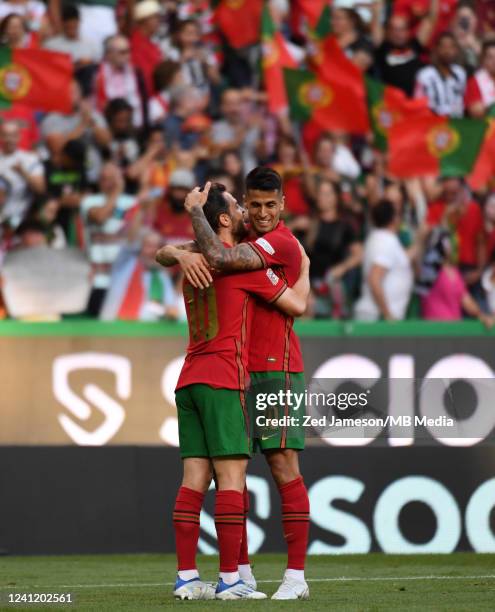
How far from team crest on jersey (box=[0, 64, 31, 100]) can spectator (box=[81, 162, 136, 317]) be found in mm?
1322

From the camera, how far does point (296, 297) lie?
23.7 ft

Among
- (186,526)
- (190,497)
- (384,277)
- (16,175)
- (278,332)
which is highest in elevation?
(16,175)

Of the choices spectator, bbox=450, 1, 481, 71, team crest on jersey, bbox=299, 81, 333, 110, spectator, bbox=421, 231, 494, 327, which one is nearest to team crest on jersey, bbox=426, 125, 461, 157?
team crest on jersey, bbox=299, 81, 333, 110

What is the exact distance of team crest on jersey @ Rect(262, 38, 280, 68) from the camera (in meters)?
14.8

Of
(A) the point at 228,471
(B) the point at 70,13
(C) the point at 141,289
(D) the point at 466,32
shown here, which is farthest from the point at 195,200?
(D) the point at 466,32

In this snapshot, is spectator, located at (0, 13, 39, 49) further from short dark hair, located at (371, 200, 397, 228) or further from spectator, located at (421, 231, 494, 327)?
spectator, located at (421, 231, 494, 327)

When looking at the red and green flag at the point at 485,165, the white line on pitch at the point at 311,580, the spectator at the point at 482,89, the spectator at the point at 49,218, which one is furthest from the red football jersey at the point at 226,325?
the spectator at the point at 482,89

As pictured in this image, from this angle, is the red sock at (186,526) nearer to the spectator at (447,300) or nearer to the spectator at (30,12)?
the spectator at (447,300)

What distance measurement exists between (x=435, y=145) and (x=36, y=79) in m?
3.74

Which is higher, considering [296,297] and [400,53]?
[400,53]

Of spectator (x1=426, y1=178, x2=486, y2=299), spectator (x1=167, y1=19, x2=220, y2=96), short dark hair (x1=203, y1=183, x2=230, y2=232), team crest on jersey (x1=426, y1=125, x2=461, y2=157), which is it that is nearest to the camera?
short dark hair (x1=203, y1=183, x2=230, y2=232)

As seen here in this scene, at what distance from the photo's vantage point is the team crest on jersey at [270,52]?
1477 centimetres

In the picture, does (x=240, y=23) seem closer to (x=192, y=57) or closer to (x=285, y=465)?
(x=192, y=57)

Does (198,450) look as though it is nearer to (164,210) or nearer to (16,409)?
(16,409)
